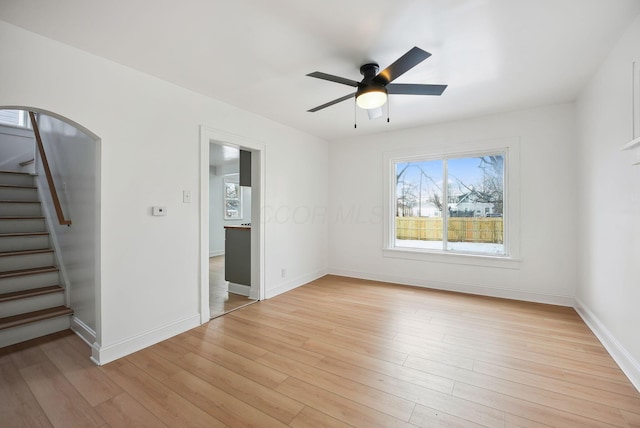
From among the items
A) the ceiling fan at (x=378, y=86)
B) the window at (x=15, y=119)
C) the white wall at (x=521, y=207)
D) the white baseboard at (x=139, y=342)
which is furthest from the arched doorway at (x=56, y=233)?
the white wall at (x=521, y=207)

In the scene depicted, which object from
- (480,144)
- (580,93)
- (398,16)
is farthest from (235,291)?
(580,93)

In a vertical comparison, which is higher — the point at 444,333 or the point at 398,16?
the point at 398,16

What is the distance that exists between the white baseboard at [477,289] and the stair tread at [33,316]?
3.95 metres

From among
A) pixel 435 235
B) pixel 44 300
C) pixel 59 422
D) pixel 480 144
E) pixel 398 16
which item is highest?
pixel 398 16

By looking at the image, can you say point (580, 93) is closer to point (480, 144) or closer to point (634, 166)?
point (480, 144)

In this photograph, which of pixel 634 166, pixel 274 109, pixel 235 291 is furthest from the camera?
pixel 235 291

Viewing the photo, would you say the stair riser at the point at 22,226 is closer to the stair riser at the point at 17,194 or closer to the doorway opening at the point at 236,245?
the stair riser at the point at 17,194

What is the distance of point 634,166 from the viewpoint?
196cm

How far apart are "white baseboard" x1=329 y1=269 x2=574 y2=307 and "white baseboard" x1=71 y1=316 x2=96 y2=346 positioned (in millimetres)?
3689

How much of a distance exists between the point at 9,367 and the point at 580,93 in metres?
6.13

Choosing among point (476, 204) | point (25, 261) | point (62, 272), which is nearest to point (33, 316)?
point (62, 272)

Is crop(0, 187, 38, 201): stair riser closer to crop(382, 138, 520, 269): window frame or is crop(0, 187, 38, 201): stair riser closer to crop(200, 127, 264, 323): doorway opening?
crop(200, 127, 264, 323): doorway opening

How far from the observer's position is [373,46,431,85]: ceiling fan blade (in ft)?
5.78

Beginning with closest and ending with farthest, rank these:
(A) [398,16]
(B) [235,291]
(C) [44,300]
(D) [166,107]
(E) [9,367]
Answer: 1. (A) [398,16]
2. (E) [9,367]
3. (D) [166,107]
4. (C) [44,300]
5. (B) [235,291]
